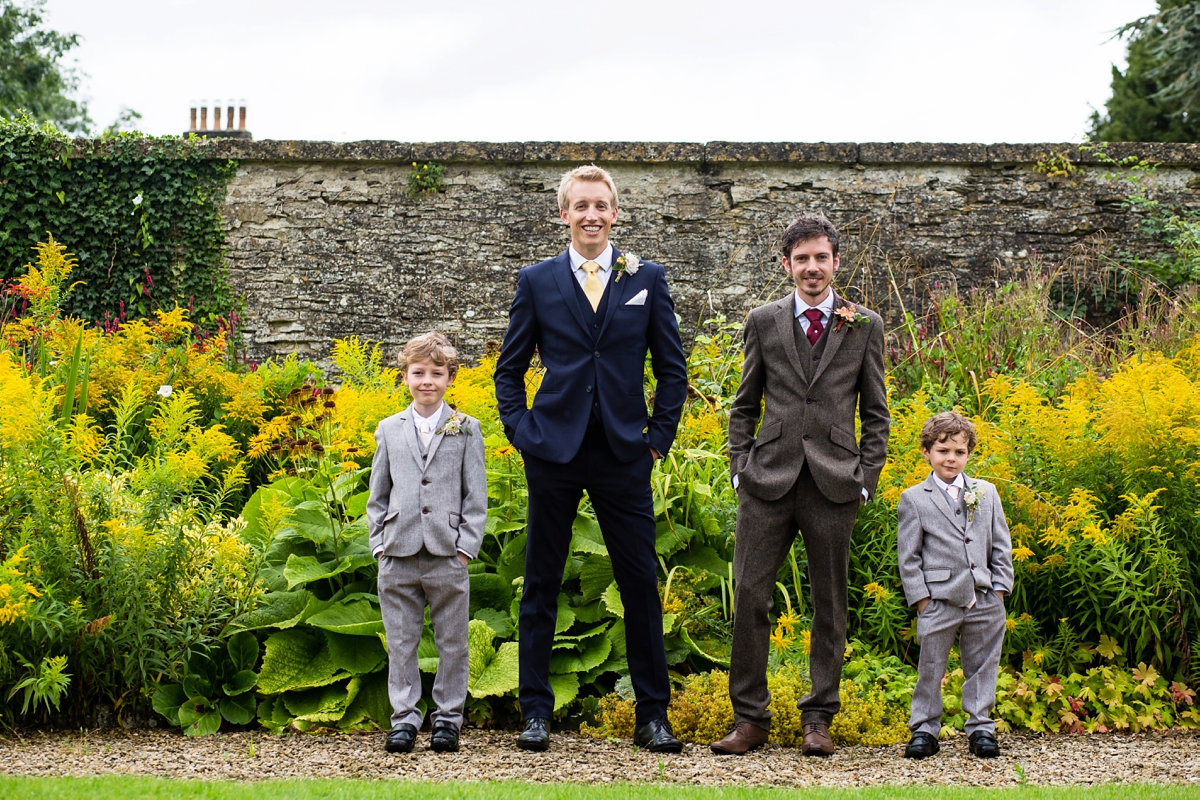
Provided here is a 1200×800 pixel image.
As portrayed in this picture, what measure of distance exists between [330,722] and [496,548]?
44.8 inches

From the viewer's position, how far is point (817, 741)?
143 inches

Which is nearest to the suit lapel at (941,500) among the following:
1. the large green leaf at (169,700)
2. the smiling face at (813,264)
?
the smiling face at (813,264)

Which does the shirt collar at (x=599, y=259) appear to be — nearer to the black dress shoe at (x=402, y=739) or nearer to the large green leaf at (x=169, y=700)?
the black dress shoe at (x=402, y=739)

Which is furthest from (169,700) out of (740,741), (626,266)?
(626,266)

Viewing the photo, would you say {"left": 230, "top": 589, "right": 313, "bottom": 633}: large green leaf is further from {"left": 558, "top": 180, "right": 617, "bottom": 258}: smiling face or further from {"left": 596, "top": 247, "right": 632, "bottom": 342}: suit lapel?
{"left": 558, "top": 180, "right": 617, "bottom": 258}: smiling face

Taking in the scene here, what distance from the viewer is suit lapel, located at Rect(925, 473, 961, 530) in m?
3.76

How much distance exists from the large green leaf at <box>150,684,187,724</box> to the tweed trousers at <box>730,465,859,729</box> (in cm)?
226

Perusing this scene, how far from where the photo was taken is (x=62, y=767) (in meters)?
3.35

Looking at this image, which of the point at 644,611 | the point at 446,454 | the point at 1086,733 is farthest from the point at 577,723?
the point at 1086,733

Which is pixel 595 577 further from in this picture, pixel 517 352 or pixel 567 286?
pixel 567 286

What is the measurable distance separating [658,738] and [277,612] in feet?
5.85

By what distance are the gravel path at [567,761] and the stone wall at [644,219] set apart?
522 centimetres

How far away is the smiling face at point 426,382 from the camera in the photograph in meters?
3.76

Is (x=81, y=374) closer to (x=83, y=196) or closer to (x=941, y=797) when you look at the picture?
(x=83, y=196)
